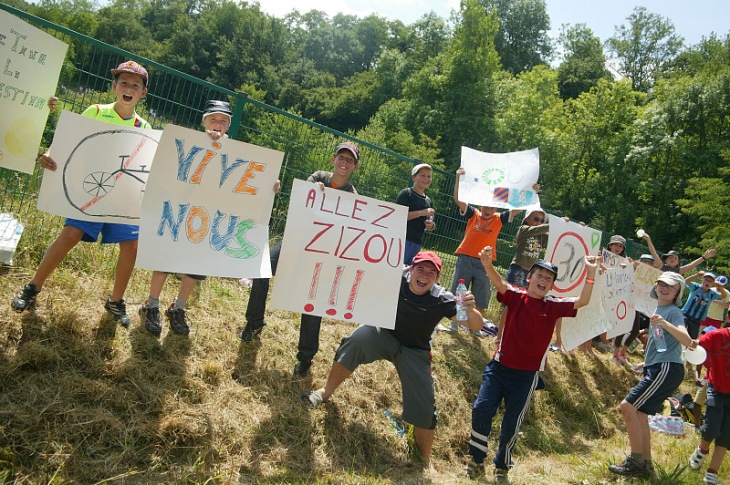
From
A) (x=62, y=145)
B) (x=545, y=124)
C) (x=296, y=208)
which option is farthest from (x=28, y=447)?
(x=545, y=124)

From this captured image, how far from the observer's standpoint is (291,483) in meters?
3.52

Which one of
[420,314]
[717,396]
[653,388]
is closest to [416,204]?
[420,314]

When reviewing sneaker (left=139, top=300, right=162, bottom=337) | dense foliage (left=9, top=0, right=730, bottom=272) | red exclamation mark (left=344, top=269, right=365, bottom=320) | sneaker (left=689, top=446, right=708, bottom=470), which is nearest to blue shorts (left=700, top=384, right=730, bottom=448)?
sneaker (left=689, top=446, right=708, bottom=470)

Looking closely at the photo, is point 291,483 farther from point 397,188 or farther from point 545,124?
point 545,124

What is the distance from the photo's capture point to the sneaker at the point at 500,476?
4.20 metres

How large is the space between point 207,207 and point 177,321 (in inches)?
43.0

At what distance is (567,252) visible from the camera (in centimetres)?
604

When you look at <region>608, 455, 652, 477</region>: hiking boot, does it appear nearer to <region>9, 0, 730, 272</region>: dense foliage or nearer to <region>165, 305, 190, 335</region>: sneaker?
<region>165, 305, 190, 335</region>: sneaker

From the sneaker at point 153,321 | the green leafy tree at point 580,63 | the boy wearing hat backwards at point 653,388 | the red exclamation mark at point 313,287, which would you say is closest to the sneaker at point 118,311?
the sneaker at point 153,321

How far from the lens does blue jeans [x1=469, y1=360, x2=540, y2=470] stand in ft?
14.1

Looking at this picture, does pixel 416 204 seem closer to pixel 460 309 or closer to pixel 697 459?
pixel 460 309

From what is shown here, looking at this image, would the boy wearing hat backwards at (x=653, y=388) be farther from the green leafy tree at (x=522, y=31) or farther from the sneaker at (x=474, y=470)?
the green leafy tree at (x=522, y=31)

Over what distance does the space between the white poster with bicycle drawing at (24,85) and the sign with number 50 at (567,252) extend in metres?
5.03

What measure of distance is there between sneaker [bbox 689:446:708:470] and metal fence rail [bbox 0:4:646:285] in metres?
3.52
